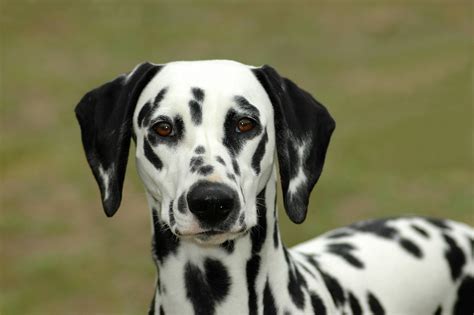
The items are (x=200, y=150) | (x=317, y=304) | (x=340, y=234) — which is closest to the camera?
(x=200, y=150)

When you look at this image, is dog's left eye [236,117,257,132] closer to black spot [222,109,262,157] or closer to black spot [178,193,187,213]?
black spot [222,109,262,157]

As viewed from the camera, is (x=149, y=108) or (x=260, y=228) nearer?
(x=149, y=108)

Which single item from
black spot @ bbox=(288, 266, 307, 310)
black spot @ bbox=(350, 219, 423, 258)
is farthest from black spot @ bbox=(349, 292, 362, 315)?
black spot @ bbox=(350, 219, 423, 258)

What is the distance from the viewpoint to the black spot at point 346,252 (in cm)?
662

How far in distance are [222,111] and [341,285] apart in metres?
1.70

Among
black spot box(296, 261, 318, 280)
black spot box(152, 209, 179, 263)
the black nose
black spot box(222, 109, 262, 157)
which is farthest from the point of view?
black spot box(296, 261, 318, 280)

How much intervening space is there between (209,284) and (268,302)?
0.34 metres

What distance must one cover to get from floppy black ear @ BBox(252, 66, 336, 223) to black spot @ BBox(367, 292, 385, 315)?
43.5 inches

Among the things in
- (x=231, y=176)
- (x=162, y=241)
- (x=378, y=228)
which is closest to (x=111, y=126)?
(x=162, y=241)

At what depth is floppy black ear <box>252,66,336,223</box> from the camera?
18.2 feet

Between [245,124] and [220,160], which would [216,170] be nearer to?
[220,160]

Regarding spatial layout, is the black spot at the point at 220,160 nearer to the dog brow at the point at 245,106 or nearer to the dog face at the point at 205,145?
the dog face at the point at 205,145

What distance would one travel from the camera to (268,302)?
18.0ft

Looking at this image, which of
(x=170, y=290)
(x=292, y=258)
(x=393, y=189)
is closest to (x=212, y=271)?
(x=170, y=290)
